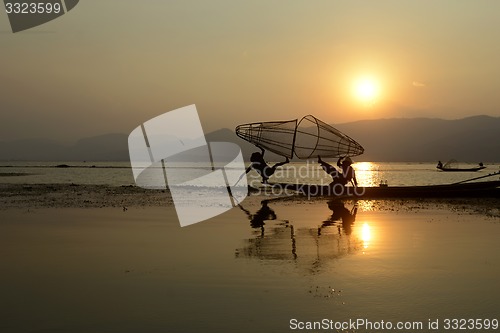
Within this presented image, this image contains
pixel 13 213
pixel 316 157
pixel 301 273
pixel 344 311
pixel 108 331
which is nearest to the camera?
pixel 108 331

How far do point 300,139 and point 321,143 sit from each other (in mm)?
1279

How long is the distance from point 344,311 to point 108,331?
331cm

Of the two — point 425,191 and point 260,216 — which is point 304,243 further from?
point 425,191

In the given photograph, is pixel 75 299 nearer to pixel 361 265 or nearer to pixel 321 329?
pixel 321 329

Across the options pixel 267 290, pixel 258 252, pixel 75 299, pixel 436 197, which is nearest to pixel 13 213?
pixel 258 252

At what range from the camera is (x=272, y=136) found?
2955 centimetres

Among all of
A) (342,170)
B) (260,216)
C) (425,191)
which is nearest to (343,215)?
(260,216)

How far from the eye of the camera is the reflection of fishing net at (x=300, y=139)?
28.8 m

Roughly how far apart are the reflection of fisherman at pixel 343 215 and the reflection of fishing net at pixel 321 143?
12.8 feet

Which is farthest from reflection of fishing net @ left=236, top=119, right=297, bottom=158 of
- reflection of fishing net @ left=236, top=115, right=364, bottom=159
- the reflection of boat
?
the reflection of boat

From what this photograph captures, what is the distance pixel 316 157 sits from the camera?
29062 mm

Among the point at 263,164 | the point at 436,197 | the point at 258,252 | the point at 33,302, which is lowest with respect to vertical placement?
the point at 436,197

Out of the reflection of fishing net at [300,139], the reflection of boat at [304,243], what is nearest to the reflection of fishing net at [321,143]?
the reflection of fishing net at [300,139]

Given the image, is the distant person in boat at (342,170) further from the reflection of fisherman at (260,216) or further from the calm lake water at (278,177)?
the calm lake water at (278,177)
